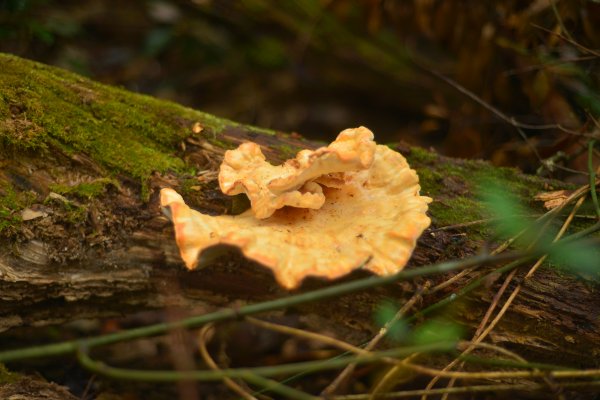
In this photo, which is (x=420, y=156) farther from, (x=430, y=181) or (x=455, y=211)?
(x=455, y=211)

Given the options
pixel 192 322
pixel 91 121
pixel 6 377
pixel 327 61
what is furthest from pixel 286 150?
pixel 327 61

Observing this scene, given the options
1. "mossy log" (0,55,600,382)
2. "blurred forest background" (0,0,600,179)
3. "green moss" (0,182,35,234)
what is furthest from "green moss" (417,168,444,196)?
"green moss" (0,182,35,234)

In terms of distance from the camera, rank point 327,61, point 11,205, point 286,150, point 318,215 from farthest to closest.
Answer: point 327,61, point 286,150, point 11,205, point 318,215

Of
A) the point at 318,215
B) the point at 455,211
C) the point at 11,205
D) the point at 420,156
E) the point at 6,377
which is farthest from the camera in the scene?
the point at 420,156

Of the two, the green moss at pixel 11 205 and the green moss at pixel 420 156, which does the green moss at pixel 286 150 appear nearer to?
the green moss at pixel 420 156

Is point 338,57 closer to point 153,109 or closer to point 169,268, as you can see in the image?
point 153,109

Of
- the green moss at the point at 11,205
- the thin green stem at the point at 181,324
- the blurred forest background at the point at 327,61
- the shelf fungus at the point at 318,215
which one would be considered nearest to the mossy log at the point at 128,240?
the green moss at the point at 11,205

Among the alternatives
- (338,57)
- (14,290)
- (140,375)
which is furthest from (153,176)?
(338,57)
